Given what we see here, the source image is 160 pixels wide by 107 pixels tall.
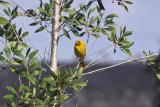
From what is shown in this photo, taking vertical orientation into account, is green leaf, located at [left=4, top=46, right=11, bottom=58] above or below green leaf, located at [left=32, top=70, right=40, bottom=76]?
above

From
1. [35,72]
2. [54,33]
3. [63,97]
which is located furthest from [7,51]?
[63,97]

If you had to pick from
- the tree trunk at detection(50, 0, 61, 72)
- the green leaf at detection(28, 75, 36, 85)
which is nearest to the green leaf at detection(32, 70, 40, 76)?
the green leaf at detection(28, 75, 36, 85)

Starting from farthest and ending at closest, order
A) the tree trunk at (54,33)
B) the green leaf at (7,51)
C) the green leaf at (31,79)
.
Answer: the tree trunk at (54,33) < the green leaf at (7,51) < the green leaf at (31,79)

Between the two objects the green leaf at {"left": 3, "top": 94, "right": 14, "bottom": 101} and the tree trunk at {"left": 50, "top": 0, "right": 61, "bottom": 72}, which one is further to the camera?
the tree trunk at {"left": 50, "top": 0, "right": 61, "bottom": 72}

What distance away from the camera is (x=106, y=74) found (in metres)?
21.9

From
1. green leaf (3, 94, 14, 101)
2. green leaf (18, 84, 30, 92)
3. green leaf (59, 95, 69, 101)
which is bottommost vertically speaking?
green leaf (59, 95, 69, 101)

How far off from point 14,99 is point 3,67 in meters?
0.30

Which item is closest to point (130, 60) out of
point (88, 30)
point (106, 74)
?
point (88, 30)

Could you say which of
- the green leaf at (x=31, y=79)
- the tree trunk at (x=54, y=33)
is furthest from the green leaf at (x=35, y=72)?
the tree trunk at (x=54, y=33)

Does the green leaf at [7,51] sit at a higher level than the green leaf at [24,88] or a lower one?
higher

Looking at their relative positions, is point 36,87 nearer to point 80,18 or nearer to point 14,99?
point 14,99

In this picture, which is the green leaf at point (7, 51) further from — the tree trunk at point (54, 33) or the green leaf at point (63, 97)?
the green leaf at point (63, 97)

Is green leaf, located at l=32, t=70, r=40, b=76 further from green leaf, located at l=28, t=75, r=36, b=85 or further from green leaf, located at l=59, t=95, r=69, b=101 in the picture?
green leaf, located at l=59, t=95, r=69, b=101

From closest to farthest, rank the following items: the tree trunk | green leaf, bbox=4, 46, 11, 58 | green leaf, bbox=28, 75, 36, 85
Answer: green leaf, bbox=28, 75, 36, 85 < green leaf, bbox=4, 46, 11, 58 < the tree trunk
